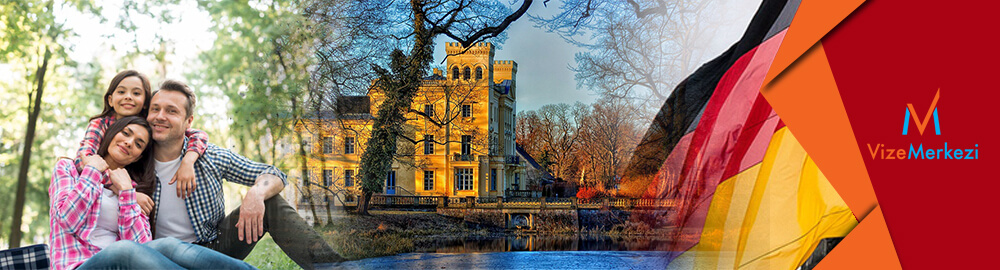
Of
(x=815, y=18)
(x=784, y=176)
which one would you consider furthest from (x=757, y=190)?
(x=815, y=18)

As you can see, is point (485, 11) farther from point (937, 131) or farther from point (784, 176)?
point (937, 131)

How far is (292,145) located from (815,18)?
3295mm

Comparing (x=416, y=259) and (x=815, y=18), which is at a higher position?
(x=815, y=18)

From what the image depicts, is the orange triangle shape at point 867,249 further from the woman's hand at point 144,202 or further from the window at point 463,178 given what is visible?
the woman's hand at point 144,202

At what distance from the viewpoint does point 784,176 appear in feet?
12.1

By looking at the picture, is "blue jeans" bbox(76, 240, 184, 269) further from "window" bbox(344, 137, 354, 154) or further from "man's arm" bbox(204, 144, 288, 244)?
"window" bbox(344, 137, 354, 154)

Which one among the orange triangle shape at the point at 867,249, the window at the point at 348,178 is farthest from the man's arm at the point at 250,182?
the orange triangle shape at the point at 867,249

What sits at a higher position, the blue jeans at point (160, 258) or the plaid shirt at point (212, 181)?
the plaid shirt at point (212, 181)

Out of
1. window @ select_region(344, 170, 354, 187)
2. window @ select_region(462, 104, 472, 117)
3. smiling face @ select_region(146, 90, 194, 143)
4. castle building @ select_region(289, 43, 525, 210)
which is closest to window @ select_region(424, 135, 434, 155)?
castle building @ select_region(289, 43, 525, 210)

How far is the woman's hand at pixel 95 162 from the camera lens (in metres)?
3.38

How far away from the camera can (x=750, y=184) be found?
377 cm

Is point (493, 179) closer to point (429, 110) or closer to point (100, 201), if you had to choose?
point (429, 110)

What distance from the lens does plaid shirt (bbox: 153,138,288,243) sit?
3.74 m

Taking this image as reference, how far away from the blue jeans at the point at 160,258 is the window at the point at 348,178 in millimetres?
1872
